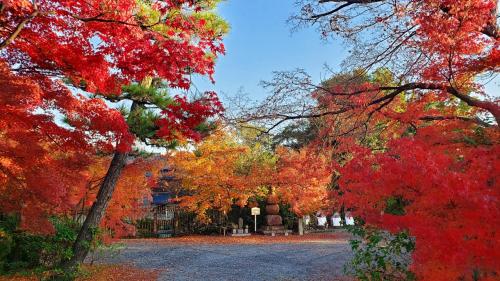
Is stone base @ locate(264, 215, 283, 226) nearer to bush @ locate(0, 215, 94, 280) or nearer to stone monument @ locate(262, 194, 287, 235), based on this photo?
stone monument @ locate(262, 194, 287, 235)

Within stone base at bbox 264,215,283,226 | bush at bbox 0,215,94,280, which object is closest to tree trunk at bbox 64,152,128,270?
bush at bbox 0,215,94,280

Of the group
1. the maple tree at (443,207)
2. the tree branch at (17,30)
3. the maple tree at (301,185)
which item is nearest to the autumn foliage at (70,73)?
the tree branch at (17,30)

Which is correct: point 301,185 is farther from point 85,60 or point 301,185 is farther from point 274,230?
point 85,60

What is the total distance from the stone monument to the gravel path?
592 centimetres

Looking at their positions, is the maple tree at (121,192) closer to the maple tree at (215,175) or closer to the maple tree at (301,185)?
the maple tree at (215,175)

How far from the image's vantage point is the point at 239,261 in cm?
1231

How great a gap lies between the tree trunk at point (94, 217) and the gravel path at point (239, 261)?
2.27 m

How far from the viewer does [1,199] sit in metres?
8.49

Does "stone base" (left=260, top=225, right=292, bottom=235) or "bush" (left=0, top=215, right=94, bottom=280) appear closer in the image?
"bush" (left=0, top=215, right=94, bottom=280)

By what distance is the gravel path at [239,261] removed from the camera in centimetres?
1003

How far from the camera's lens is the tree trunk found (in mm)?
10198

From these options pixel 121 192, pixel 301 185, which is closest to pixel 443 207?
pixel 121 192

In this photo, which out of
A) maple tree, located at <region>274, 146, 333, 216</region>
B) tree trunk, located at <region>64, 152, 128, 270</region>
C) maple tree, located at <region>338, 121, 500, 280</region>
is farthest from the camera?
maple tree, located at <region>274, 146, 333, 216</region>

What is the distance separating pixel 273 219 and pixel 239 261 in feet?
34.0
